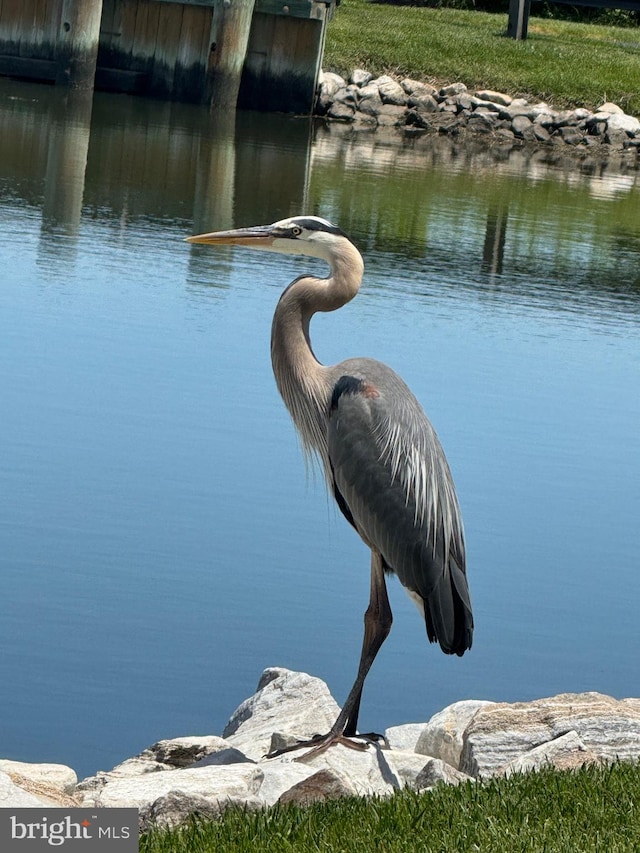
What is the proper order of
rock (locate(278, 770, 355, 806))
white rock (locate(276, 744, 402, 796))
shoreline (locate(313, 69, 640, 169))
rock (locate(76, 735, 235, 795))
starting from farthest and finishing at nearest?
1. shoreline (locate(313, 69, 640, 169))
2. rock (locate(76, 735, 235, 795))
3. white rock (locate(276, 744, 402, 796))
4. rock (locate(278, 770, 355, 806))

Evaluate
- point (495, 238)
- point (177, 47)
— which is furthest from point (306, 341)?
point (177, 47)

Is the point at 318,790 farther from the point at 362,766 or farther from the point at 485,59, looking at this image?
the point at 485,59

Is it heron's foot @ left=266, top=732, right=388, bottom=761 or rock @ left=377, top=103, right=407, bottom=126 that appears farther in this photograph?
rock @ left=377, top=103, right=407, bottom=126

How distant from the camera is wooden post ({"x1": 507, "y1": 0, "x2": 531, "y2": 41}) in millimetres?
29234

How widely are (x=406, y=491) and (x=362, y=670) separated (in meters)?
0.68

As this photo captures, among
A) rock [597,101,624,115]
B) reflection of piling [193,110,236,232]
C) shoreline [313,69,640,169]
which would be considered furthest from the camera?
rock [597,101,624,115]

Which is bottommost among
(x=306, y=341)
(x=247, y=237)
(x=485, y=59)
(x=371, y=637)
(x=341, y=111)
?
(x=371, y=637)

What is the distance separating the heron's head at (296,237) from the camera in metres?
5.99

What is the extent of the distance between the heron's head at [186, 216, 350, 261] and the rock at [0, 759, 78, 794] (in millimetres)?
2103

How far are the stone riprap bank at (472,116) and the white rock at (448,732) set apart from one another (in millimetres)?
20397

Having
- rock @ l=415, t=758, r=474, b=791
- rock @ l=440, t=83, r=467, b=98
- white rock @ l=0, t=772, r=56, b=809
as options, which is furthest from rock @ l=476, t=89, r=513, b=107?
white rock @ l=0, t=772, r=56, b=809

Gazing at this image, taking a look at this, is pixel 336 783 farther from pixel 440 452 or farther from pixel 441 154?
pixel 441 154

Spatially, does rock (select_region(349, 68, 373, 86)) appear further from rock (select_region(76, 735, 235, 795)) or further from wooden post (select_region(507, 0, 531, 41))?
rock (select_region(76, 735, 235, 795))

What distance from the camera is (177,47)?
24.0 metres
